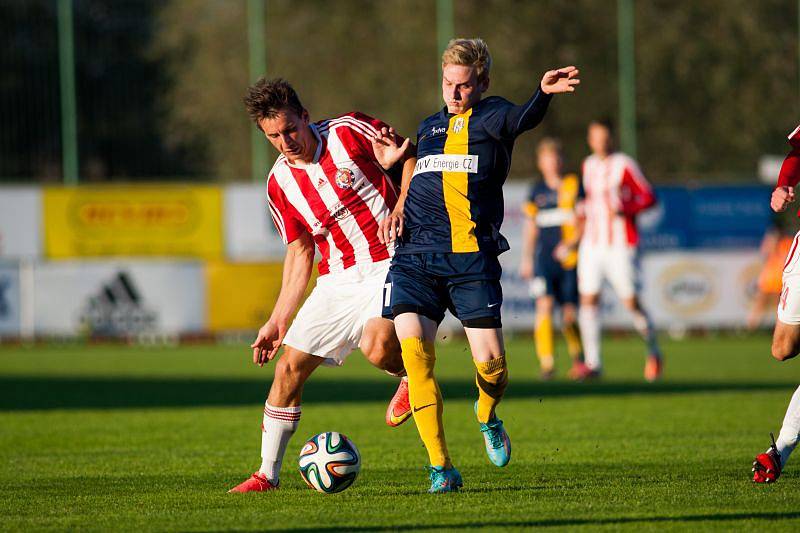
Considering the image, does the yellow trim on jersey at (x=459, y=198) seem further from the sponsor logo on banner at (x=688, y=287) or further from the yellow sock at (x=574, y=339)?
the sponsor logo on banner at (x=688, y=287)

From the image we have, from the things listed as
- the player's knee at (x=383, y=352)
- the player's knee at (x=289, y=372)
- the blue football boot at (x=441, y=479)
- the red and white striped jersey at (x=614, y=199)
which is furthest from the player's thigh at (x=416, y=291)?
the red and white striped jersey at (x=614, y=199)

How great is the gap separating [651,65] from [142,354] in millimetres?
14318

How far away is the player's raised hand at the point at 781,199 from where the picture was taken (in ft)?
21.6

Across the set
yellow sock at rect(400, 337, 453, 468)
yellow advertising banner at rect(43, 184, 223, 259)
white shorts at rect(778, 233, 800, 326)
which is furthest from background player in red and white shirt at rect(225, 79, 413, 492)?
yellow advertising banner at rect(43, 184, 223, 259)

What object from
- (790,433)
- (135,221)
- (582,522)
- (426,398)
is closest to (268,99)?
(426,398)

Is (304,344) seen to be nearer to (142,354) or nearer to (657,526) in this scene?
(657,526)

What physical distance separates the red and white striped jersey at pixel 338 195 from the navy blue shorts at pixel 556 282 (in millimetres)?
7409

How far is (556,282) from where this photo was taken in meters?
14.4

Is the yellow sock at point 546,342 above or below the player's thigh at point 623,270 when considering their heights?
below

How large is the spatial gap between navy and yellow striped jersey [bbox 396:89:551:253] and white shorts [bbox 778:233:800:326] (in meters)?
1.47

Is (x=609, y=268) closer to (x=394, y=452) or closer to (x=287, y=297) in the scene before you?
A: (x=394, y=452)

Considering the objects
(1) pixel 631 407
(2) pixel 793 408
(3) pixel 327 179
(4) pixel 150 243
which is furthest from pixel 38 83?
(2) pixel 793 408

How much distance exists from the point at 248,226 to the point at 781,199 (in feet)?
51.8

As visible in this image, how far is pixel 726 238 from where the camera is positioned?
71.7 feet
